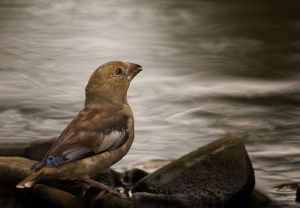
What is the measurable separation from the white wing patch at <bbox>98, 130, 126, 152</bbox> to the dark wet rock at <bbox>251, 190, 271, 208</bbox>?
3.89ft

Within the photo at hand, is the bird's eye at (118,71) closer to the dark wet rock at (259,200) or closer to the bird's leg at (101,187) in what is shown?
the bird's leg at (101,187)

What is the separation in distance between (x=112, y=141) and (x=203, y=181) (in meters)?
0.84

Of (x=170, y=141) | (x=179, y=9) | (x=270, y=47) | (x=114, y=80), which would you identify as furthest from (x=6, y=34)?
(x=114, y=80)

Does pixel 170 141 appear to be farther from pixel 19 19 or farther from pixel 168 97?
pixel 19 19

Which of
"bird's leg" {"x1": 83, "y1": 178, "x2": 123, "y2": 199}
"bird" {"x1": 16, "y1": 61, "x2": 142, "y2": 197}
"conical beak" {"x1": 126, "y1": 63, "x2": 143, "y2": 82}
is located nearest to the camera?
"bird" {"x1": 16, "y1": 61, "x2": 142, "y2": 197}

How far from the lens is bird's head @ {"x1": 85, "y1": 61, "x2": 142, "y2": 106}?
19.0 ft

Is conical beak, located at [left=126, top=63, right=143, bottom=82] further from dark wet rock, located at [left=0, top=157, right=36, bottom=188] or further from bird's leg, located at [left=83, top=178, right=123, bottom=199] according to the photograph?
dark wet rock, located at [left=0, top=157, right=36, bottom=188]

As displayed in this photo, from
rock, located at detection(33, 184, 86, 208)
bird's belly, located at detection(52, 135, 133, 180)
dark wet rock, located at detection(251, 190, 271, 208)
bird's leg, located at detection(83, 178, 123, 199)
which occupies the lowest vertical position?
dark wet rock, located at detection(251, 190, 271, 208)

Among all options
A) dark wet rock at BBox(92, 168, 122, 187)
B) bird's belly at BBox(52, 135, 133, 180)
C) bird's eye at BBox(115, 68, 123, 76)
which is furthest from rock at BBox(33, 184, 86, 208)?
bird's eye at BBox(115, 68, 123, 76)

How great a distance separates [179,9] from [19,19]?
2.03 metres

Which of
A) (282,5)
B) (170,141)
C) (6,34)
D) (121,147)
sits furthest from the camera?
(282,5)

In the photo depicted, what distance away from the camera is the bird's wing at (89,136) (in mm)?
5316

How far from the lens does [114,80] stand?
19.2 feet

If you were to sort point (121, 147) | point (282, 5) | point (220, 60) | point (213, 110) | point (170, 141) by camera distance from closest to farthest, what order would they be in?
point (121, 147) → point (170, 141) → point (213, 110) → point (220, 60) → point (282, 5)
